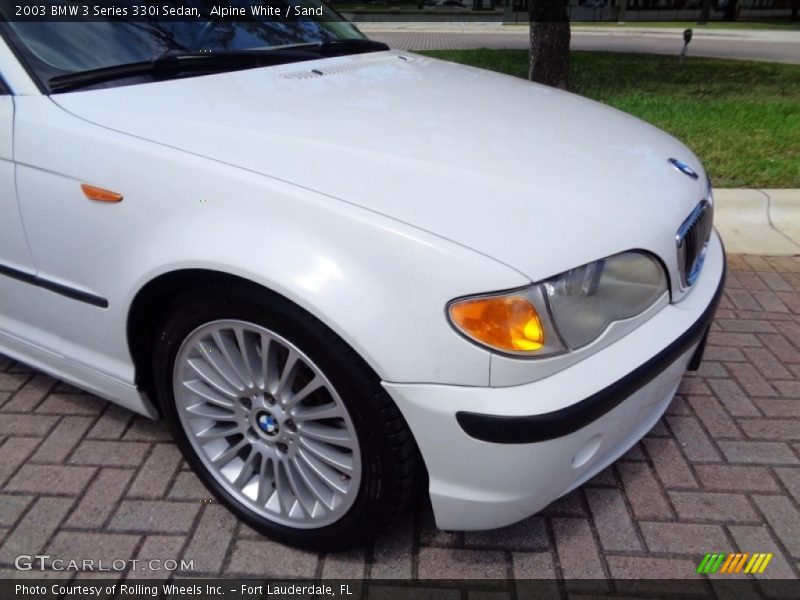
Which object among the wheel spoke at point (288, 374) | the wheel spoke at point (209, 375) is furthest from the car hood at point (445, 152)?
the wheel spoke at point (209, 375)

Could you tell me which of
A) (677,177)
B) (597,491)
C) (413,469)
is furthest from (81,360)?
(677,177)

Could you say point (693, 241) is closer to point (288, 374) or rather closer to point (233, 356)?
point (288, 374)

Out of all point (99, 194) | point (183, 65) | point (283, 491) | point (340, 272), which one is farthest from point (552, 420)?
point (183, 65)

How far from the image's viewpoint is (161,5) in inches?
93.4

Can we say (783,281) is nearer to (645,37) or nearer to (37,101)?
(37,101)

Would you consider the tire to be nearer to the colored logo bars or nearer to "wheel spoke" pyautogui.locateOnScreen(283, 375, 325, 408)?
"wheel spoke" pyautogui.locateOnScreen(283, 375, 325, 408)

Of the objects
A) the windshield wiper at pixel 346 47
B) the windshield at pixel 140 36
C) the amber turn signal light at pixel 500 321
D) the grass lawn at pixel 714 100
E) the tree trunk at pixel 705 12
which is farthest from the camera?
the tree trunk at pixel 705 12

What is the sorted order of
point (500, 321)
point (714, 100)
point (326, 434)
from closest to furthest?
point (500, 321)
point (326, 434)
point (714, 100)

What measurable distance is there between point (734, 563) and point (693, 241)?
3.11 feet

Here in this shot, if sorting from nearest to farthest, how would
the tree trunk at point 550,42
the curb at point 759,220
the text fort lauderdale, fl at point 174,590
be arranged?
the text fort lauderdale, fl at point 174,590 < the curb at point 759,220 < the tree trunk at point 550,42

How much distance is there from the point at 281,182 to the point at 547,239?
66cm

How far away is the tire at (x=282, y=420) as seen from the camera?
1.61 m

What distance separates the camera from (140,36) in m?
2.23

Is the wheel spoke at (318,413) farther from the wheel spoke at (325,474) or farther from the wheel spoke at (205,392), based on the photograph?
the wheel spoke at (205,392)
